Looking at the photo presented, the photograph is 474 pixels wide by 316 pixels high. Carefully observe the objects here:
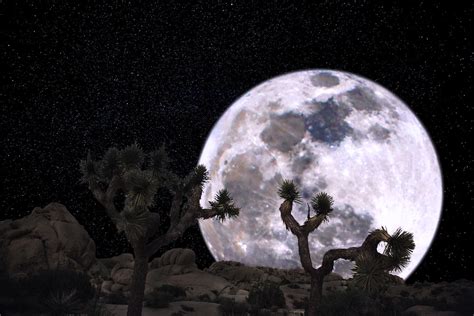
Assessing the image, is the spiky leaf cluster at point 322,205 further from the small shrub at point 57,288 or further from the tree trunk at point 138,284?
the small shrub at point 57,288

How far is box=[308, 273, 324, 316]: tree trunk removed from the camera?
52.7 feet

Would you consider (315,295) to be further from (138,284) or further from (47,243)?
(47,243)

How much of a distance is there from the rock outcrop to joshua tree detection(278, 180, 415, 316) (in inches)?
567

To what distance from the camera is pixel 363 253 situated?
15.5 meters

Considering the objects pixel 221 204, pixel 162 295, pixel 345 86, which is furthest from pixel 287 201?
pixel 345 86

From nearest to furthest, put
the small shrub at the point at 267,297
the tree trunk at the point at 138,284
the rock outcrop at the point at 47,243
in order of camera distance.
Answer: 1. the tree trunk at the point at 138,284
2. the small shrub at the point at 267,297
3. the rock outcrop at the point at 47,243

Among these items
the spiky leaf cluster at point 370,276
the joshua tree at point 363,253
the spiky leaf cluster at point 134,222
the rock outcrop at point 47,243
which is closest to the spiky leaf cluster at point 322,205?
the joshua tree at point 363,253

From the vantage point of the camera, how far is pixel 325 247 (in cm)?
2742

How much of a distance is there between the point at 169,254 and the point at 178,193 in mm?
15566

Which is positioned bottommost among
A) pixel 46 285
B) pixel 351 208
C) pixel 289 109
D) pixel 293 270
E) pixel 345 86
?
pixel 46 285

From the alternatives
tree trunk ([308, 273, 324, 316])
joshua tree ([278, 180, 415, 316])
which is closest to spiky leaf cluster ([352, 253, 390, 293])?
joshua tree ([278, 180, 415, 316])

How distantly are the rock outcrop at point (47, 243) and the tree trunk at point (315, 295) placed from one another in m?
14.7

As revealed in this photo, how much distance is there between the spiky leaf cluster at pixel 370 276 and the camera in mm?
14523

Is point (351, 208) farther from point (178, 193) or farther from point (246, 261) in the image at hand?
point (178, 193)
